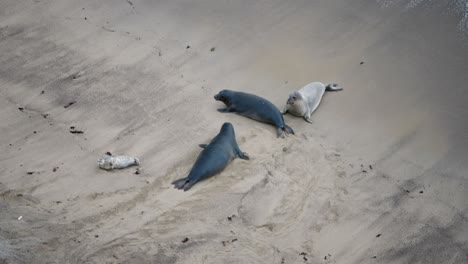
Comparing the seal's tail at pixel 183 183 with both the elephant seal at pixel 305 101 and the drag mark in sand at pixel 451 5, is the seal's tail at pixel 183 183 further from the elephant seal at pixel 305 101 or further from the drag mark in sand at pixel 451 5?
the drag mark in sand at pixel 451 5

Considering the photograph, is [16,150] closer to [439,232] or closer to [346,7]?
[439,232]

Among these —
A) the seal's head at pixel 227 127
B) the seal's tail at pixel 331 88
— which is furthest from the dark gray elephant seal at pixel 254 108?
the seal's tail at pixel 331 88

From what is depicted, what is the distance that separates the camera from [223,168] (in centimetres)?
611

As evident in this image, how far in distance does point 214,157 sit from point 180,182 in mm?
413

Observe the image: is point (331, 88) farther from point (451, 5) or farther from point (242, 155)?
point (451, 5)

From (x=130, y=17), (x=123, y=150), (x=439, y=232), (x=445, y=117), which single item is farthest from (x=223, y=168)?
(x=130, y=17)

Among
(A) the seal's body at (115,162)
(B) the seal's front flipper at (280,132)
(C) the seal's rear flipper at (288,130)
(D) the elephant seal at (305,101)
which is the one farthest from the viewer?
(D) the elephant seal at (305,101)

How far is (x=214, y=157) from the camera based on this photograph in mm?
6051

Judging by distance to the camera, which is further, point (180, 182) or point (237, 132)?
point (237, 132)

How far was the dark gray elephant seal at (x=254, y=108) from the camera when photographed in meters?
6.94

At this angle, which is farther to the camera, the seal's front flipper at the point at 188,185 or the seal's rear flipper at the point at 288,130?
the seal's rear flipper at the point at 288,130

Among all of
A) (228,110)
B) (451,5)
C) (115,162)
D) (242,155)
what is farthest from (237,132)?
(451,5)

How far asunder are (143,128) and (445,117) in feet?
10.7

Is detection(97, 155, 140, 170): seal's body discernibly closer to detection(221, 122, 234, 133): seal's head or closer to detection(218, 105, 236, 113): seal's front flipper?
detection(221, 122, 234, 133): seal's head
